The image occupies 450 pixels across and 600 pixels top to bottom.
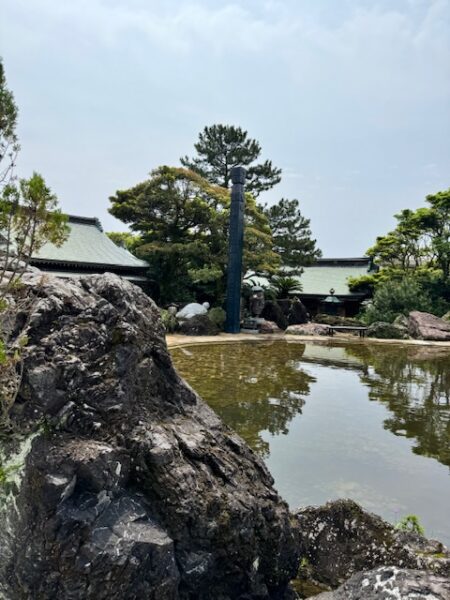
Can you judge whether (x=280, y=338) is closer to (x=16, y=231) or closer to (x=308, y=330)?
(x=308, y=330)

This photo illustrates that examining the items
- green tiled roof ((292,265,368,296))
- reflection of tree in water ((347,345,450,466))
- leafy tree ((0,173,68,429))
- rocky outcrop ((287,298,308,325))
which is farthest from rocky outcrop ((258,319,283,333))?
leafy tree ((0,173,68,429))

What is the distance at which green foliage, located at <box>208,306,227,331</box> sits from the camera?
18406 millimetres

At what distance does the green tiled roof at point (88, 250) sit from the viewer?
1705 centimetres

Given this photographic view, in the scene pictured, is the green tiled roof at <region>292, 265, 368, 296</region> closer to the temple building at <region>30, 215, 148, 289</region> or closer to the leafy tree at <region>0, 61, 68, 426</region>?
the temple building at <region>30, 215, 148, 289</region>

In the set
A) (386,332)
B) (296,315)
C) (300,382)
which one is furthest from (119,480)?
(296,315)

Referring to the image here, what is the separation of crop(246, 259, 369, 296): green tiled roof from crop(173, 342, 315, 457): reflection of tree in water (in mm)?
13242

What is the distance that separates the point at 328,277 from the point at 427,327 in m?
11.3

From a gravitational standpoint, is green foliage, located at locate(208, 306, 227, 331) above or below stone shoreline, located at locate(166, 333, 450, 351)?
above

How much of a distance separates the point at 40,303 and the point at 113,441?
2.78ft

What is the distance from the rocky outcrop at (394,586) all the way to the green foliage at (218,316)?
16.3 metres

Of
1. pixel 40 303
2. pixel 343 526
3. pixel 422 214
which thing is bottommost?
pixel 343 526

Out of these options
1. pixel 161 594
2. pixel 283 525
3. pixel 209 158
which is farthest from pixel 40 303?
pixel 209 158

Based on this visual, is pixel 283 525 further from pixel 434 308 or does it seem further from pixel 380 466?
pixel 434 308

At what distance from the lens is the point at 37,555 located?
1765 millimetres
